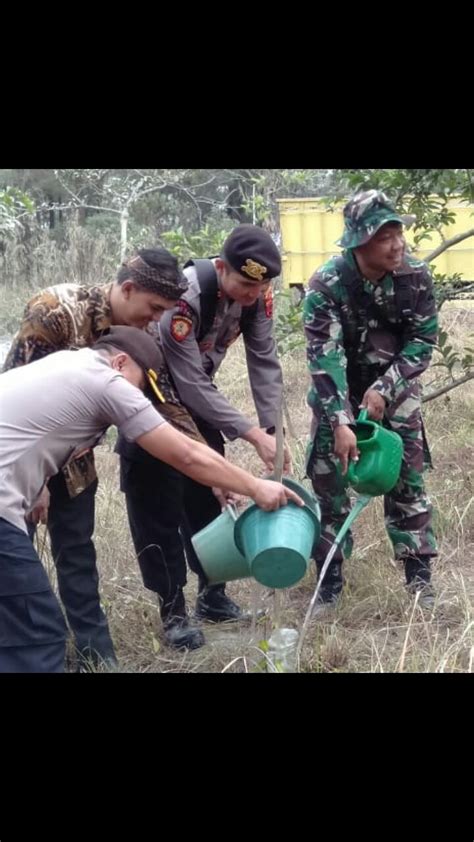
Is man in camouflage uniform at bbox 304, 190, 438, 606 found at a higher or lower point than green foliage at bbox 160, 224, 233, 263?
lower

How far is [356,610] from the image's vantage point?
344 cm

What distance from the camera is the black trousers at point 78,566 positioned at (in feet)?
9.62

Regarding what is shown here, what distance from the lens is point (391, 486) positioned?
3.19 meters

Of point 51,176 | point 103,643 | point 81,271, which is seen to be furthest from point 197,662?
point 51,176

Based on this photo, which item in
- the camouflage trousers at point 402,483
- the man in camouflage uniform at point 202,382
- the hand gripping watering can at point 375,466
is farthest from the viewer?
the camouflage trousers at point 402,483

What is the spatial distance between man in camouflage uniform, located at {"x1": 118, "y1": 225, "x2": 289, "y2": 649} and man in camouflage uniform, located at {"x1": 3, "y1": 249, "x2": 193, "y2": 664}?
265mm

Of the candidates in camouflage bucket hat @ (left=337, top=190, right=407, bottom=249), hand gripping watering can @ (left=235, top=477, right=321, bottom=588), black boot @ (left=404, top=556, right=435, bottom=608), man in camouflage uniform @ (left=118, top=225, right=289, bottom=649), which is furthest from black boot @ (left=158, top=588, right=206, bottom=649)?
camouflage bucket hat @ (left=337, top=190, right=407, bottom=249)

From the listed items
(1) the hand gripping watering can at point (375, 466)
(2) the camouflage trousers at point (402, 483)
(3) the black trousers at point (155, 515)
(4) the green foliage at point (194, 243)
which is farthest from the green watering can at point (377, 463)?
(4) the green foliage at point (194, 243)

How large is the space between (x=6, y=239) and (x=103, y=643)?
24.5 ft

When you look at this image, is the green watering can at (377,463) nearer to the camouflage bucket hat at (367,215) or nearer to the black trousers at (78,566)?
the camouflage bucket hat at (367,215)

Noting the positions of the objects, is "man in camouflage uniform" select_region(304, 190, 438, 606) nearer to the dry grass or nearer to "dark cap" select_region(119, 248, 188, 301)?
the dry grass

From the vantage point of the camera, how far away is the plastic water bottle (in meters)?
2.76

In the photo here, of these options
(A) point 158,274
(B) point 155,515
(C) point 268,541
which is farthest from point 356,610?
(A) point 158,274

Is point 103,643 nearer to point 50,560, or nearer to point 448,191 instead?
point 50,560
